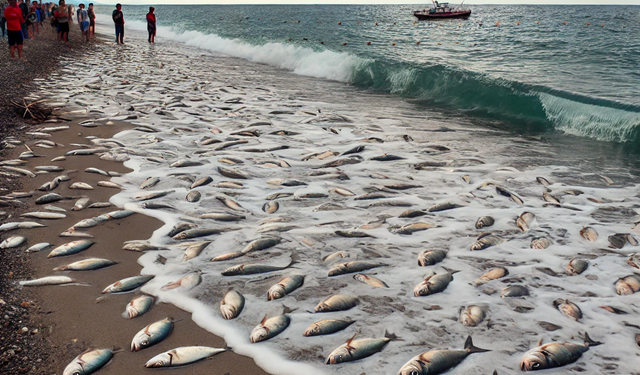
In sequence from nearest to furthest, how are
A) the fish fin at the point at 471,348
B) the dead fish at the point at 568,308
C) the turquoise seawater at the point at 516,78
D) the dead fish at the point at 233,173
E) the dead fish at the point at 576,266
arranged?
the fish fin at the point at 471,348 → the dead fish at the point at 568,308 → the dead fish at the point at 576,266 → the dead fish at the point at 233,173 → the turquoise seawater at the point at 516,78

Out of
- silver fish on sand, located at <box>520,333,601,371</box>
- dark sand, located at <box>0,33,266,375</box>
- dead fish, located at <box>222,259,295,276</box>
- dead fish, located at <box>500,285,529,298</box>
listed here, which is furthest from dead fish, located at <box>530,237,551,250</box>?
dark sand, located at <box>0,33,266,375</box>

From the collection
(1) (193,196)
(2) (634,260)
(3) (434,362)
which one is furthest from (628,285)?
(1) (193,196)

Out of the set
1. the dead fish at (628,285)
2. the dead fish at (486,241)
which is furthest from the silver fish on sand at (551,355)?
the dead fish at (486,241)

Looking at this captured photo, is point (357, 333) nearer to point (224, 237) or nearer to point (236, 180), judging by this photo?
point (224, 237)

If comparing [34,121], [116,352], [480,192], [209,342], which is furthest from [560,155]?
[34,121]

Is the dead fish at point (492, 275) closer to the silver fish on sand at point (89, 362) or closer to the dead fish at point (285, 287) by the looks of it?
the dead fish at point (285, 287)

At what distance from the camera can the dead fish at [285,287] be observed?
362 cm

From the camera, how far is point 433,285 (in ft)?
12.4

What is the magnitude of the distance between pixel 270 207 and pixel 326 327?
229cm

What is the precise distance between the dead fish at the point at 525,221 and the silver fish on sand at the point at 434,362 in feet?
7.85

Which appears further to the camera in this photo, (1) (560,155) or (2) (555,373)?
(1) (560,155)

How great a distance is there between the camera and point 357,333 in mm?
3207

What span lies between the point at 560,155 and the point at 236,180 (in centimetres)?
606

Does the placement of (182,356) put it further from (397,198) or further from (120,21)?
(120,21)
